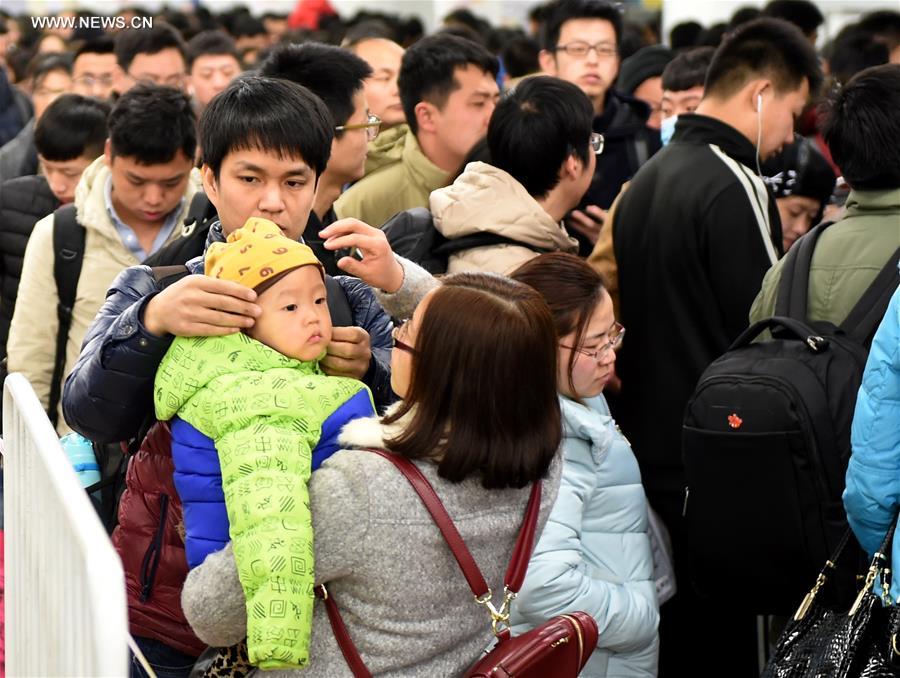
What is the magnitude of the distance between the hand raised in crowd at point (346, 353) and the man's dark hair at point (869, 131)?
5.81ft

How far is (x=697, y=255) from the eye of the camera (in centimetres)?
420

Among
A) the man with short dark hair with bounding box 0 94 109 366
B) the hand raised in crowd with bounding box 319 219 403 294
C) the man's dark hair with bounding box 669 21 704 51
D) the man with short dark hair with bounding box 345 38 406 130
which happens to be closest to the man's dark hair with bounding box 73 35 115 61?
the man with short dark hair with bounding box 345 38 406 130

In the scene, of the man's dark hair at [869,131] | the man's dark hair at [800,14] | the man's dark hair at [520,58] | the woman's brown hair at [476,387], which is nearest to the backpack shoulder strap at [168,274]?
the woman's brown hair at [476,387]

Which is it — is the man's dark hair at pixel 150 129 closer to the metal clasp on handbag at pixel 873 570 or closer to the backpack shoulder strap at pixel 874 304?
the backpack shoulder strap at pixel 874 304

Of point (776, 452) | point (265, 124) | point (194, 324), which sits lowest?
point (776, 452)

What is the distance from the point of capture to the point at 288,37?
11055mm

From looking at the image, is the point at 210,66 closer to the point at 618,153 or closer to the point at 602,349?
the point at 618,153

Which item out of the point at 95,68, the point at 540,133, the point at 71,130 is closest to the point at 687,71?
the point at 540,133

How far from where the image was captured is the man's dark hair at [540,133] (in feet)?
13.1

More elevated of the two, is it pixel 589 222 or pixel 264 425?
pixel 264 425

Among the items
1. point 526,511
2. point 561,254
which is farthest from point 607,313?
point 526,511

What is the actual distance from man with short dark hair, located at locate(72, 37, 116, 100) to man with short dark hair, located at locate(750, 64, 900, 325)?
469 cm

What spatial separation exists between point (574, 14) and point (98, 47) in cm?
279

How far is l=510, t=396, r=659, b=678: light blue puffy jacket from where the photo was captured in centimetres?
326
